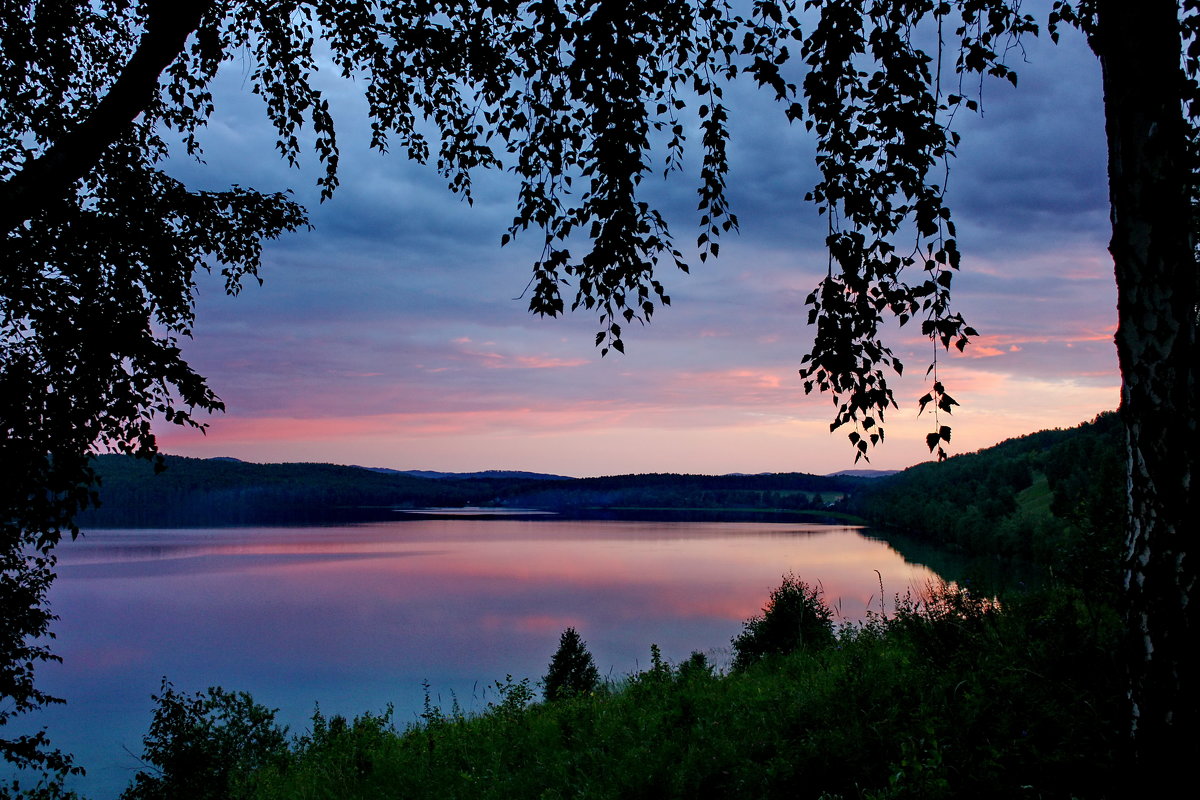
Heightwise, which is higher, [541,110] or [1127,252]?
[541,110]

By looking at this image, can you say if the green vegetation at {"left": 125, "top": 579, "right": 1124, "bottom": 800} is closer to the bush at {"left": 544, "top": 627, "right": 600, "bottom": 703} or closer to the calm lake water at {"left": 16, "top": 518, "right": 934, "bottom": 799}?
the calm lake water at {"left": 16, "top": 518, "right": 934, "bottom": 799}

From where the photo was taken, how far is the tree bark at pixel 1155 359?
9.83 feet

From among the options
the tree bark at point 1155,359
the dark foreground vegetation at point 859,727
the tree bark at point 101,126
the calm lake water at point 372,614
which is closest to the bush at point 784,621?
the calm lake water at point 372,614

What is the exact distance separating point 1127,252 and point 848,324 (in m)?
1.54

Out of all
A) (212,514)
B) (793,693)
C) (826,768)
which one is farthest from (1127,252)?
(212,514)

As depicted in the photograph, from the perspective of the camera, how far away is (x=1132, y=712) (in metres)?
3.16

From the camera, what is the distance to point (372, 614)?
202 feet

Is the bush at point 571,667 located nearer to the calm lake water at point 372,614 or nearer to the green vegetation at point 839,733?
the calm lake water at point 372,614

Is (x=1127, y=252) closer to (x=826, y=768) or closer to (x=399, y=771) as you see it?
(x=826, y=768)

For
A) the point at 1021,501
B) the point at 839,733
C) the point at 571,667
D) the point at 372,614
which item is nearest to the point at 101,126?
the point at 839,733

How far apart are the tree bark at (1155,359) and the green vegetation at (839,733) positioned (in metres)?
0.71

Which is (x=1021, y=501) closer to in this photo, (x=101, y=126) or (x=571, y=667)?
(x=571, y=667)

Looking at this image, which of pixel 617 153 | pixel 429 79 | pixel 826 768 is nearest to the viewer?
pixel 617 153

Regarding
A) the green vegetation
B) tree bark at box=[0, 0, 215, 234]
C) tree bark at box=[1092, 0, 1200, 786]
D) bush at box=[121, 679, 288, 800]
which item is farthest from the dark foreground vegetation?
bush at box=[121, 679, 288, 800]
